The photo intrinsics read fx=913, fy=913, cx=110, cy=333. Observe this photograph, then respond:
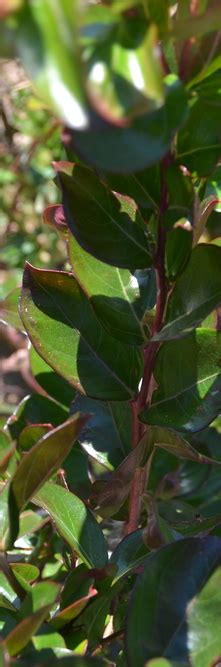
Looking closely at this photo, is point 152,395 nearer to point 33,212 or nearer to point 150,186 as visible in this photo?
point 150,186

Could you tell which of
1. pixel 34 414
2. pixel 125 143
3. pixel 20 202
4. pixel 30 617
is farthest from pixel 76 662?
pixel 20 202

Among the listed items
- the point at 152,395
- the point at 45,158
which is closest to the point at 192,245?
the point at 152,395

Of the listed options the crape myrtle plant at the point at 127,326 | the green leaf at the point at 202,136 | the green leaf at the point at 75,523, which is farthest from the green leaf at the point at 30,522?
the green leaf at the point at 202,136

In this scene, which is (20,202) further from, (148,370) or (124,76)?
(124,76)

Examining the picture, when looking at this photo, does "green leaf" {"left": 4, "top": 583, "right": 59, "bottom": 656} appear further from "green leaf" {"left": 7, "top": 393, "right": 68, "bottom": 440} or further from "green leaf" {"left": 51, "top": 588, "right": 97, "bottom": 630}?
"green leaf" {"left": 7, "top": 393, "right": 68, "bottom": 440}

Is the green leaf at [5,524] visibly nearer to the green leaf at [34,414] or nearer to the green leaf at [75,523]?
the green leaf at [75,523]

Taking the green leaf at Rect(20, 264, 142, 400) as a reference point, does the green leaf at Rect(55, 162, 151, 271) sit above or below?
above

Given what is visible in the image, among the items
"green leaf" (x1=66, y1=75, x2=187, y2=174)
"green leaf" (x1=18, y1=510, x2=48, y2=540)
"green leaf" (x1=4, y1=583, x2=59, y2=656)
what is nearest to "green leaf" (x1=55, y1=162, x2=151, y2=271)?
"green leaf" (x1=66, y1=75, x2=187, y2=174)

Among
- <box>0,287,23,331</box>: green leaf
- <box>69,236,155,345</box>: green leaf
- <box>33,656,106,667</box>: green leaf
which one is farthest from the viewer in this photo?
<box>0,287,23,331</box>: green leaf
